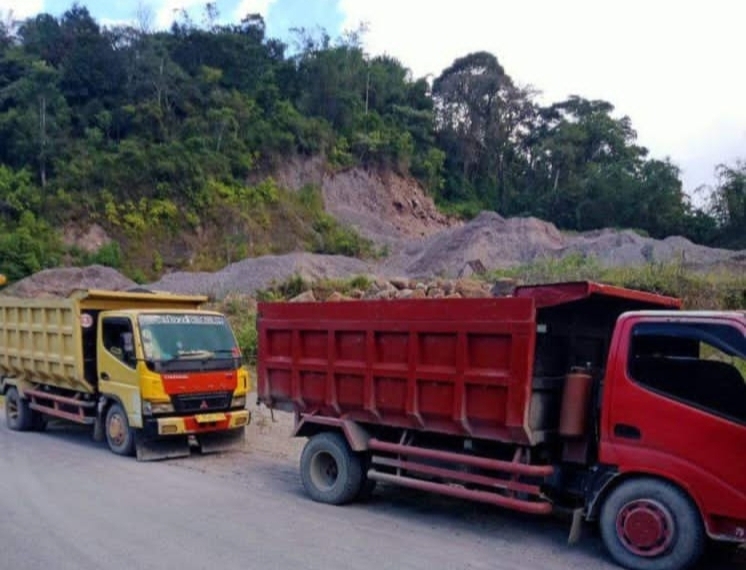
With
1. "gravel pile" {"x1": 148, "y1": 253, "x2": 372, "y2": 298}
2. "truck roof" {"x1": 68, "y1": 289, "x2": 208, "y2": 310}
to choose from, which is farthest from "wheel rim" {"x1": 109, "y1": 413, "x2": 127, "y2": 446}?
"gravel pile" {"x1": 148, "y1": 253, "x2": 372, "y2": 298}

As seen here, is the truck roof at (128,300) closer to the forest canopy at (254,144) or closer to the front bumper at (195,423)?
the front bumper at (195,423)

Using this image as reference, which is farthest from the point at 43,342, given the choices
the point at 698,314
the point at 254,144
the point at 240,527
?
the point at 254,144

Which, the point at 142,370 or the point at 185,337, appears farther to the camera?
the point at 185,337

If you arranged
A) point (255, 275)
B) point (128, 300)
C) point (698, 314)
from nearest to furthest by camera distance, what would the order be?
point (698, 314), point (128, 300), point (255, 275)

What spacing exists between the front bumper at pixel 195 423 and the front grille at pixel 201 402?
3.5 inches

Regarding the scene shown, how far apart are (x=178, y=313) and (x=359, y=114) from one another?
53.8m

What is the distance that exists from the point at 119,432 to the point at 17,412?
3.64m

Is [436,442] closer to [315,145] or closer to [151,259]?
[151,259]

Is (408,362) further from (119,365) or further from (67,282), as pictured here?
(67,282)

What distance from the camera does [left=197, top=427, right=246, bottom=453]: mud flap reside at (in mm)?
11508

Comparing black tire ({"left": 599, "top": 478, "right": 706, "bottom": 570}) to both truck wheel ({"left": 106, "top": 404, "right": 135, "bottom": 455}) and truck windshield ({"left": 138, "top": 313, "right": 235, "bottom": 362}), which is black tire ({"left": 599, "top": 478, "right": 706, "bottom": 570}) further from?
truck wheel ({"left": 106, "top": 404, "right": 135, "bottom": 455})

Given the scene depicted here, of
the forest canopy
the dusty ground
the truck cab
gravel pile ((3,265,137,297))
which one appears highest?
the forest canopy

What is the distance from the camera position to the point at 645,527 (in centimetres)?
599

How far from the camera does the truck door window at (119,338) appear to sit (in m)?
11.2
